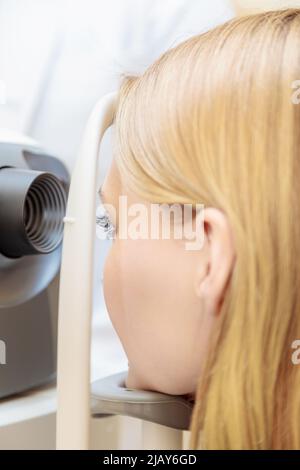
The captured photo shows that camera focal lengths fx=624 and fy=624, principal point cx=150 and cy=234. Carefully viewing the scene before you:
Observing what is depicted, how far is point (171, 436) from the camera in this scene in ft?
2.10

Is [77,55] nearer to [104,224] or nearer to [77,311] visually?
[104,224]

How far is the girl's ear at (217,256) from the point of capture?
509 millimetres

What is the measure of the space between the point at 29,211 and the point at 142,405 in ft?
0.75

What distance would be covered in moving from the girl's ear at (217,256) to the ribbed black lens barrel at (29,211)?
0.67ft

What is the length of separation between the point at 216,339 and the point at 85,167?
185 millimetres

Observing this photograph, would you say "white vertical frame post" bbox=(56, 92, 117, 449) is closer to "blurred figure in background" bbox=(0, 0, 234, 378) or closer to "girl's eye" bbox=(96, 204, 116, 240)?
Answer: "girl's eye" bbox=(96, 204, 116, 240)

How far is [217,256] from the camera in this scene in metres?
0.51

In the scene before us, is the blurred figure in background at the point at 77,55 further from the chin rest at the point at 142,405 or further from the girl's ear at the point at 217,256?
the girl's ear at the point at 217,256

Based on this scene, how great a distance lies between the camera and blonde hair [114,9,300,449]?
0.51 meters

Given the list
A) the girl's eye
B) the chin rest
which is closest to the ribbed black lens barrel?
the girl's eye

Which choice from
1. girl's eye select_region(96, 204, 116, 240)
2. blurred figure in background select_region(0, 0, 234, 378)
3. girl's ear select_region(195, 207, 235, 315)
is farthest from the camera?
blurred figure in background select_region(0, 0, 234, 378)

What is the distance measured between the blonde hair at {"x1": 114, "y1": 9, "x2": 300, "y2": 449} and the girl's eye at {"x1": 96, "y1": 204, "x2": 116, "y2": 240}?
0.08 meters

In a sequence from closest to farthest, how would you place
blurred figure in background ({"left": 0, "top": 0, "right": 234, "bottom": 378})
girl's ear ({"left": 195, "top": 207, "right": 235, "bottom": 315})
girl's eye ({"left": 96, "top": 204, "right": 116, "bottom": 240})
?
girl's ear ({"left": 195, "top": 207, "right": 235, "bottom": 315})
girl's eye ({"left": 96, "top": 204, "right": 116, "bottom": 240})
blurred figure in background ({"left": 0, "top": 0, "right": 234, "bottom": 378})
